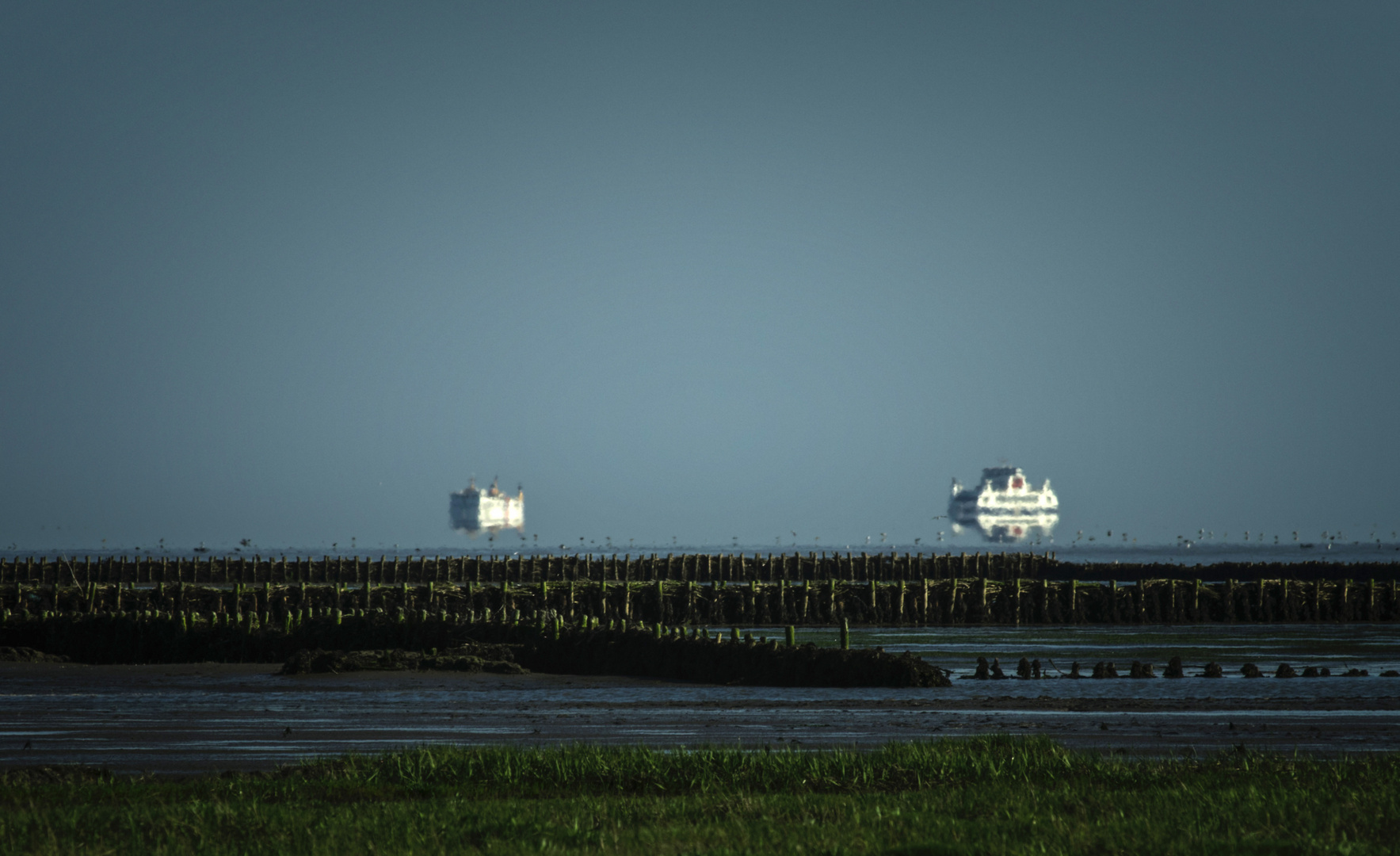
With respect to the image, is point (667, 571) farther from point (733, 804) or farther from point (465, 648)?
point (733, 804)

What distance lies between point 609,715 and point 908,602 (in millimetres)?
35580

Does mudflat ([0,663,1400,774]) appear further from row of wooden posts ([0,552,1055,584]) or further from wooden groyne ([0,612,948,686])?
row of wooden posts ([0,552,1055,584])

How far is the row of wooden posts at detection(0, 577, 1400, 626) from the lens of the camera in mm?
57875

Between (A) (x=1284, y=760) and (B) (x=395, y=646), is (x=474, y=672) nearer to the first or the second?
(B) (x=395, y=646)

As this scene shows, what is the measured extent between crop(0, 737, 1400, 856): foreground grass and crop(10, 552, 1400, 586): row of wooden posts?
75992 mm

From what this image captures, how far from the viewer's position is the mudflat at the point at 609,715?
20016 mm

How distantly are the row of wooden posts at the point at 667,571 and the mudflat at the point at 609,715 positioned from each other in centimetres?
6019

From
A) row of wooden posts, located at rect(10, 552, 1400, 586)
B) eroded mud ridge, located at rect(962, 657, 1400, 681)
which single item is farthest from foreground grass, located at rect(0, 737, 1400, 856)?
row of wooden posts, located at rect(10, 552, 1400, 586)

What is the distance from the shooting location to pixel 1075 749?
18.6 m

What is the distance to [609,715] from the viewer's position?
2523cm

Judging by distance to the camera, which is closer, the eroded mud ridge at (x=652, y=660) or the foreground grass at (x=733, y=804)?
the foreground grass at (x=733, y=804)

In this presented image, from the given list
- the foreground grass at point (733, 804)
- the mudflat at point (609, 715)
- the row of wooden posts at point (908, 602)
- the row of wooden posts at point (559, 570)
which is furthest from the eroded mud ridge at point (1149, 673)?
the row of wooden posts at point (559, 570)

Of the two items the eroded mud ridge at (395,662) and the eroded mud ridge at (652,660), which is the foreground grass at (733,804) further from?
the eroded mud ridge at (395,662)

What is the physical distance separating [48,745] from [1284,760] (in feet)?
56.0
